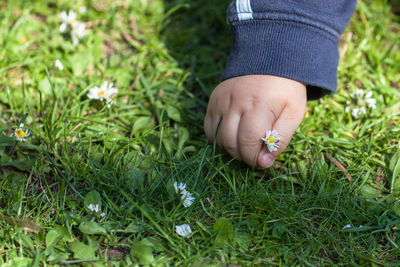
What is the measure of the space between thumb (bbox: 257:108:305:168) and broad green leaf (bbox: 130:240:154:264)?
43 cm

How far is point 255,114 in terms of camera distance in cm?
120

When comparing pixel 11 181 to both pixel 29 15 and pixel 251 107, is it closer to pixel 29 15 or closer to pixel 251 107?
pixel 251 107

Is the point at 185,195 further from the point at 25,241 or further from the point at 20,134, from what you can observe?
the point at 20,134

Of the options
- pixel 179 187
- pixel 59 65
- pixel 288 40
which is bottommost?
pixel 179 187

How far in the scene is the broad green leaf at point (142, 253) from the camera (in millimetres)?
989

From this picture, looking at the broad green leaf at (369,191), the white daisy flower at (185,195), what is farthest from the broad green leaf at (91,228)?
the broad green leaf at (369,191)

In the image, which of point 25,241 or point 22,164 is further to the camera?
point 22,164

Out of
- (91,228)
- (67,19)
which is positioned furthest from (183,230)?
(67,19)

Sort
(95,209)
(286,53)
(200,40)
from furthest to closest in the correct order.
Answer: (200,40) → (286,53) → (95,209)

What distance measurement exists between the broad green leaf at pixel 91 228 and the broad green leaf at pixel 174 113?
509 mm

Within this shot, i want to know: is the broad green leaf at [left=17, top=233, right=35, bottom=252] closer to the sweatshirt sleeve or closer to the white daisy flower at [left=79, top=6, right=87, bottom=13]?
the sweatshirt sleeve

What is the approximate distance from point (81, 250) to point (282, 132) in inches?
26.9

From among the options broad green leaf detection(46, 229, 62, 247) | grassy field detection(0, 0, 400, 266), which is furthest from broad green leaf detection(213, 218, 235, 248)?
broad green leaf detection(46, 229, 62, 247)

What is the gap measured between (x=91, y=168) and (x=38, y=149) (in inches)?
8.5
